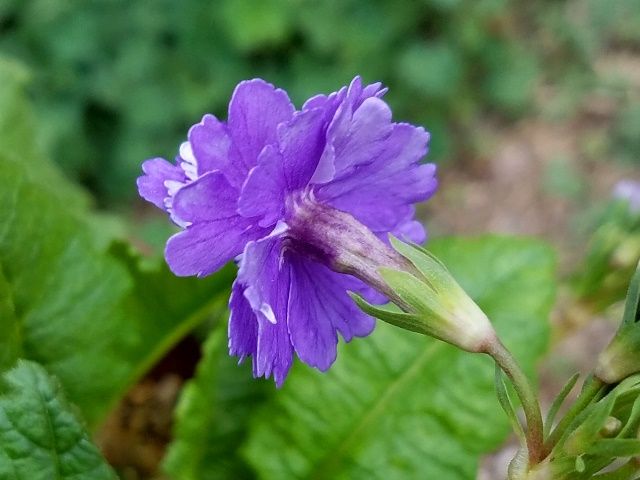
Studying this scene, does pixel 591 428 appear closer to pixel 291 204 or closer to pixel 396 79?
pixel 291 204

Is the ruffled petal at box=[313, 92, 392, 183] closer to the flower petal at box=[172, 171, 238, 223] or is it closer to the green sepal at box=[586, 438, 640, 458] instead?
the flower petal at box=[172, 171, 238, 223]

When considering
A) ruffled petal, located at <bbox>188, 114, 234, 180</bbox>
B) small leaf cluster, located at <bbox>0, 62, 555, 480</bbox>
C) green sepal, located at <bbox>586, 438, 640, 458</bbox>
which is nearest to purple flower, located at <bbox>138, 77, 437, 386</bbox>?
ruffled petal, located at <bbox>188, 114, 234, 180</bbox>

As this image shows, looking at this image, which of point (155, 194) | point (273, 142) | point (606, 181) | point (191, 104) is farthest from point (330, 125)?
point (606, 181)

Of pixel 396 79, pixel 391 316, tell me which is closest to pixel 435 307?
pixel 391 316

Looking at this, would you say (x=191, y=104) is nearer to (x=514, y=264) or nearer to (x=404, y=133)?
(x=514, y=264)

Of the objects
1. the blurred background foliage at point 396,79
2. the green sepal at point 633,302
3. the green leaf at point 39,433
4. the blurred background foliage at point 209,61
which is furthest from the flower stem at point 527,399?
the blurred background foliage at point 209,61
